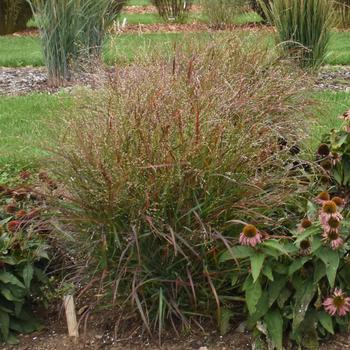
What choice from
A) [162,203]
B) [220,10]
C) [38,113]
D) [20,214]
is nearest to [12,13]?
[220,10]

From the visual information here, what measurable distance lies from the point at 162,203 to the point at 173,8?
18.4m

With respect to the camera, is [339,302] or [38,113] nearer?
[339,302]

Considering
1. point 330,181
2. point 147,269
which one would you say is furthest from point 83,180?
point 330,181

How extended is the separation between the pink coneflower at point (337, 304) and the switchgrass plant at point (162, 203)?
453 millimetres

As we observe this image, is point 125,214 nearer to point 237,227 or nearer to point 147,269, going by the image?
point 147,269

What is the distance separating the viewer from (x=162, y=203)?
3740 millimetres

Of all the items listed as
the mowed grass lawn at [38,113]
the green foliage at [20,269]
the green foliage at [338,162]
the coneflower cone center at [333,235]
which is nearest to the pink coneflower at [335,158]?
the green foliage at [338,162]

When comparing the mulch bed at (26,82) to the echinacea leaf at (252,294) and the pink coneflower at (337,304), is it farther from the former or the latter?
→ the pink coneflower at (337,304)

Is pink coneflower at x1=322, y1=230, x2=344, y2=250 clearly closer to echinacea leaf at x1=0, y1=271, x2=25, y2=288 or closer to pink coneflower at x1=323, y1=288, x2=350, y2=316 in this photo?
pink coneflower at x1=323, y1=288, x2=350, y2=316

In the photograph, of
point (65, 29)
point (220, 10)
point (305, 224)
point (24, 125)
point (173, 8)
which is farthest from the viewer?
point (173, 8)

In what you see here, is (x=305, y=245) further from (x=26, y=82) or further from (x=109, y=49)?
(x=26, y=82)

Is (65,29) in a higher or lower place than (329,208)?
higher

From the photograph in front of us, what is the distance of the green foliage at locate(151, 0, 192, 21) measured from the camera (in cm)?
2139

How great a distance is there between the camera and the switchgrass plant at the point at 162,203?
3.73 m
